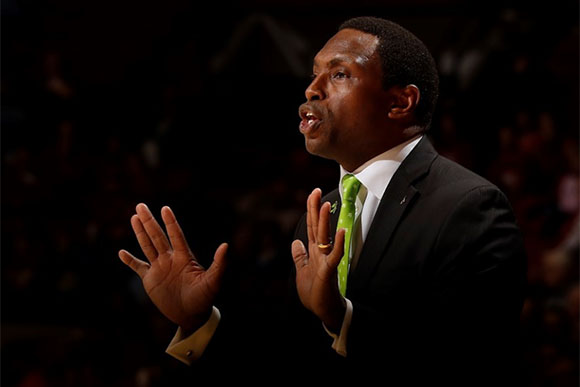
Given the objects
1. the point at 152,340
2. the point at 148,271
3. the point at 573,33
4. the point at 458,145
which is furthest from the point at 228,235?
the point at 148,271

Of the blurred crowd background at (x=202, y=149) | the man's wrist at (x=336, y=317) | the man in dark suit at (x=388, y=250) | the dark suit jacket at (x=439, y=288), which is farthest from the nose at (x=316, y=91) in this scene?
the blurred crowd background at (x=202, y=149)

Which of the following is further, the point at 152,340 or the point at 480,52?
the point at 480,52

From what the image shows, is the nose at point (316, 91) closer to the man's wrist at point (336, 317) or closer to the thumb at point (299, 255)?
the thumb at point (299, 255)

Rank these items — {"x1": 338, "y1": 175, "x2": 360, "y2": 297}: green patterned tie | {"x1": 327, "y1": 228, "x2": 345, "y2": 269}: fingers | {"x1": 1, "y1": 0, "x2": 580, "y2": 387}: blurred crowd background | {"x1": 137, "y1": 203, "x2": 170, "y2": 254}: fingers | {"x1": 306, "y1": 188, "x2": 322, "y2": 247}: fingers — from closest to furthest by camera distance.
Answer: {"x1": 327, "y1": 228, "x2": 345, "y2": 269}: fingers → {"x1": 306, "y1": 188, "x2": 322, "y2": 247}: fingers → {"x1": 338, "y1": 175, "x2": 360, "y2": 297}: green patterned tie → {"x1": 137, "y1": 203, "x2": 170, "y2": 254}: fingers → {"x1": 1, "y1": 0, "x2": 580, "y2": 387}: blurred crowd background

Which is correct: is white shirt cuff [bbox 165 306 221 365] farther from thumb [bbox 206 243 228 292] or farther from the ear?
the ear

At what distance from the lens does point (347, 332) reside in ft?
5.20

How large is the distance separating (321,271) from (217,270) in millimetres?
326

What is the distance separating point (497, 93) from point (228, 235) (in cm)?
247

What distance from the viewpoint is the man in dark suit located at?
1614 millimetres

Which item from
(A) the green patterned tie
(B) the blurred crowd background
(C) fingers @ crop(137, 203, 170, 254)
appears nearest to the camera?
(A) the green patterned tie

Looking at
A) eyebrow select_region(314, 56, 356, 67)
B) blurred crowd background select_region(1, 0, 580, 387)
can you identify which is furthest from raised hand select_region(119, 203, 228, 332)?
blurred crowd background select_region(1, 0, 580, 387)

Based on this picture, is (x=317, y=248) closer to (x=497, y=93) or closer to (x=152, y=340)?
→ (x=152, y=340)

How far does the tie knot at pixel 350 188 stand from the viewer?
182 centimetres

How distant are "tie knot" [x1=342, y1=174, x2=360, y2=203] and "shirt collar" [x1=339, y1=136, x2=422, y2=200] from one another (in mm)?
12
